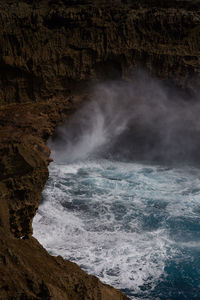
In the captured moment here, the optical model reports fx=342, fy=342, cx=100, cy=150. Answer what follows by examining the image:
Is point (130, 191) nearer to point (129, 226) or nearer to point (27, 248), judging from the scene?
point (129, 226)

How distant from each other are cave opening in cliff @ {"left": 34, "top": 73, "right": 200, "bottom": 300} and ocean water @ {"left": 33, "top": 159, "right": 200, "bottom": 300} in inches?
0.6

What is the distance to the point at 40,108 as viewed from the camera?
27.4 feet

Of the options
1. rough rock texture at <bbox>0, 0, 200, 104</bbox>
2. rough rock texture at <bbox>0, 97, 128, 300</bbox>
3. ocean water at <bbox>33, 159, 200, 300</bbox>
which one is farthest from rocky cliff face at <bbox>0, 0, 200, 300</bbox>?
rough rock texture at <bbox>0, 97, 128, 300</bbox>

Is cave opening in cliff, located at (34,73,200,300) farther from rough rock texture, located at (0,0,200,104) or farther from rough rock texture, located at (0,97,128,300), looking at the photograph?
rough rock texture, located at (0,97,128,300)

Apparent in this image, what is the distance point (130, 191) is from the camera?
8211mm

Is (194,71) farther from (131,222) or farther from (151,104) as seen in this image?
(131,222)

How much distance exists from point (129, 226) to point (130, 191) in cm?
185

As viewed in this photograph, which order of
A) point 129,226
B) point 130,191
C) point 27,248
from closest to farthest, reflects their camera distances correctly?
point 27,248 → point 129,226 → point 130,191

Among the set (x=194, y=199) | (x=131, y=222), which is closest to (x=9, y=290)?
(x=131, y=222)

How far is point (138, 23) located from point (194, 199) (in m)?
5.33

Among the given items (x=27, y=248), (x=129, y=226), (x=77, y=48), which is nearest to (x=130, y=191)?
(x=129, y=226)

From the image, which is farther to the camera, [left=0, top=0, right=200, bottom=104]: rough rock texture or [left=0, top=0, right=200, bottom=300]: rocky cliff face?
[left=0, top=0, right=200, bottom=104]: rough rock texture

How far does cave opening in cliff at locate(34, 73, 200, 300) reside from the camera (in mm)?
5234

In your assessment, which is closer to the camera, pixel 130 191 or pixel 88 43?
pixel 130 191
